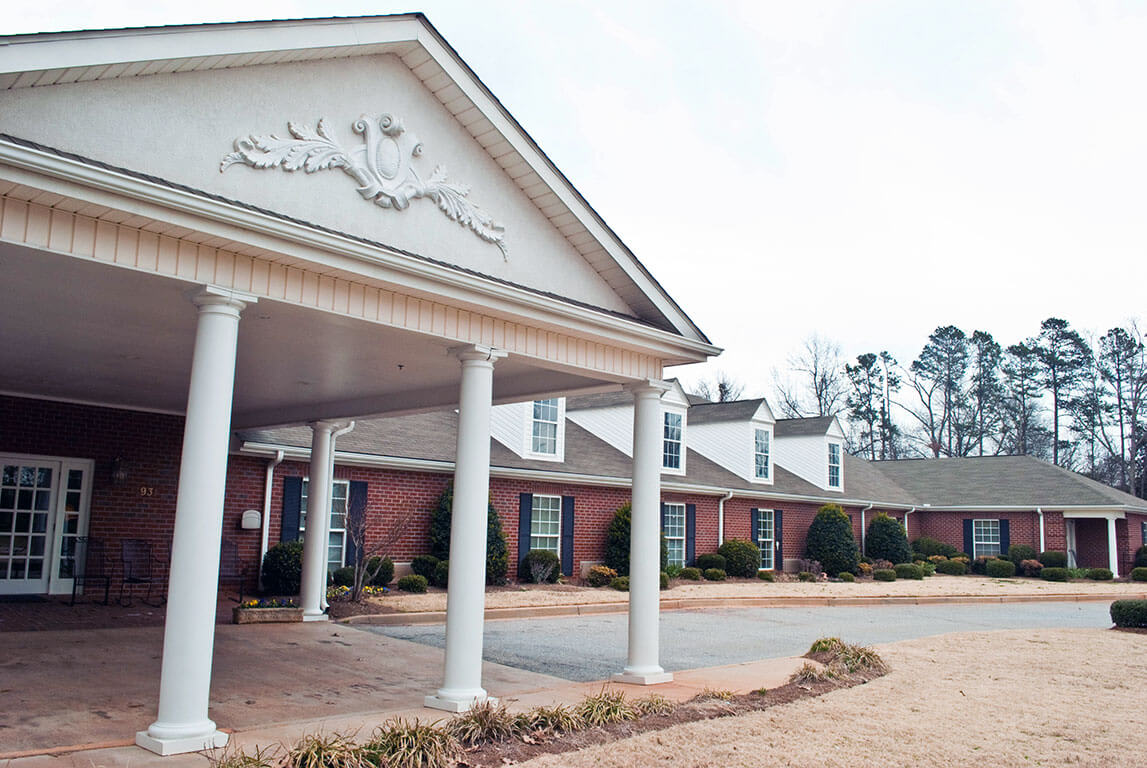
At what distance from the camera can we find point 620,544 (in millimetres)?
21766

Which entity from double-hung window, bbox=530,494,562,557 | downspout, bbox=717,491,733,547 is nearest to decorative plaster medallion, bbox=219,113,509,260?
double-hung window, bbox=530,494,562,557

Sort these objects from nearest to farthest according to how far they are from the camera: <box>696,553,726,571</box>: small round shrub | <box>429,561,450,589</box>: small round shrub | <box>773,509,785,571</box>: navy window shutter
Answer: <box>429,561,450,589</box>: small round shrub, <box>696,553,726,571</box>: small round shrub, <box>773,509,785,571</box>: navy window shutter

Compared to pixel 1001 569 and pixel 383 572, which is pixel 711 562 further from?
pixel 1001 569

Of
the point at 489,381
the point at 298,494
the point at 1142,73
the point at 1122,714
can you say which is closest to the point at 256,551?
the point at 298,494

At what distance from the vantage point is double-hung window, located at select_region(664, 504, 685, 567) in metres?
23.9

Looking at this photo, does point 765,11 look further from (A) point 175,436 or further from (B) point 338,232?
(A) point 175,436

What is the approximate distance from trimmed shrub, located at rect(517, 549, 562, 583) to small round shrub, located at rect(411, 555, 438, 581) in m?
Result: 2.65

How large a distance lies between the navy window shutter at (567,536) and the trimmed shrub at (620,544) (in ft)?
3.77

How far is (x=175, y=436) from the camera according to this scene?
15492 mm

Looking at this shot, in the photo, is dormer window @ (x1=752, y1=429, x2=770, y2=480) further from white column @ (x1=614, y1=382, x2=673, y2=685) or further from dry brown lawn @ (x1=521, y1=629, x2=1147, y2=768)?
white column @ (x1=614, y1=382, x2=673, y2=685)

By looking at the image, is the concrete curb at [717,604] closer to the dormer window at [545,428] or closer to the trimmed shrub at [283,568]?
the trimmed shrub at [283,568]

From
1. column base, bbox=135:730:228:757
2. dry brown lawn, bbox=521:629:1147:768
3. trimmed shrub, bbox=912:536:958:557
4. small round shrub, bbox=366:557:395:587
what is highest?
trimmed shrub, bbox=912:536:958:557

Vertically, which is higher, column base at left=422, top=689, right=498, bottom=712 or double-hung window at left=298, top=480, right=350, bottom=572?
double-hung window at left=298, top=480, right=350, bottom=572

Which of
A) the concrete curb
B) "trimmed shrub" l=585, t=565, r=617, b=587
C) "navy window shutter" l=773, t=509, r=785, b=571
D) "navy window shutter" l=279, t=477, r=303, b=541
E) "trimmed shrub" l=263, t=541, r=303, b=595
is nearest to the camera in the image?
the concrete curb
